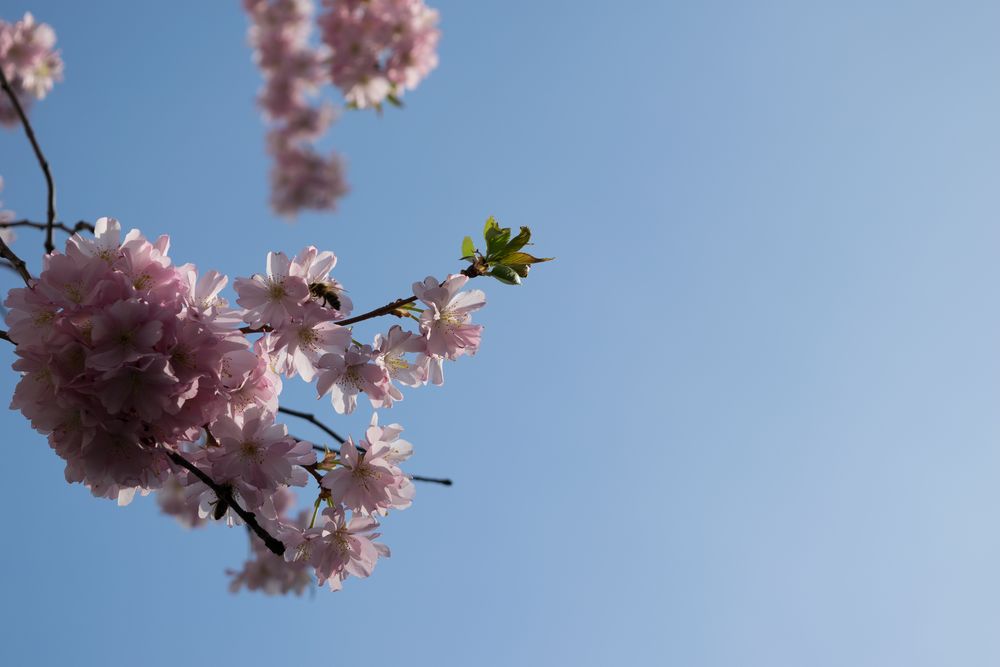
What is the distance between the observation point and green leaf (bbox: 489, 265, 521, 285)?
191cm

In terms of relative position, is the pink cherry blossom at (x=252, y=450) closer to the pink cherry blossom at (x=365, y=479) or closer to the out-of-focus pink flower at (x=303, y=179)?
the pink cherry blossom at (x=365, y=479)

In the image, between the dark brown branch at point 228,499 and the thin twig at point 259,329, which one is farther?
the thin twig at point 259,329

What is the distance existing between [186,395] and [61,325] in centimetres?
31

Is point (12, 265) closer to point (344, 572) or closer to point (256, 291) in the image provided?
point (256, 291)

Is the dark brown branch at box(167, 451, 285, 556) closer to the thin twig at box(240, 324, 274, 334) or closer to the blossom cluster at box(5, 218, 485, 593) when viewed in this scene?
the blossom cluster at box(5, 218, 485, 593)

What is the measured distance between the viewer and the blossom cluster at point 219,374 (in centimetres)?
153

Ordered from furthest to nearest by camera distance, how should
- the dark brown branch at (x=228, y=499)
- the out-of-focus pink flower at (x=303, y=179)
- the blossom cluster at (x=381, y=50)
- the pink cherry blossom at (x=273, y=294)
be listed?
the out-of-focus pink flower at (x=303, y=179) → the blossom cluster at (x=381, y=50) → the pink cherry blossom at (x=273, y=294) → the dark brown branch at (x=228, y=499)

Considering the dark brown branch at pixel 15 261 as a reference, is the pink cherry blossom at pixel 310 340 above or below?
below

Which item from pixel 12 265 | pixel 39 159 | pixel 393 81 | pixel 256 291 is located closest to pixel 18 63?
pixel 393 81

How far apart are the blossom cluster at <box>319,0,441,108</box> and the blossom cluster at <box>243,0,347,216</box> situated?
39 centimetres

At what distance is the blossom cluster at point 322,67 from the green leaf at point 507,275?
209 inches

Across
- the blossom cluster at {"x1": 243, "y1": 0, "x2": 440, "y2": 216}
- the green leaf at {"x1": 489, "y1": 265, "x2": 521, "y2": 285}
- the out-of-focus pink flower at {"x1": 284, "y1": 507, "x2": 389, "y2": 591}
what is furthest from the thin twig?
the blossom cluster at {"x1": 243, "y1": 0, "x2": 440, "y2": 216}

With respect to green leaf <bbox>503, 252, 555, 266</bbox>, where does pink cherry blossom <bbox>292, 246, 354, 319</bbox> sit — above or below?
below

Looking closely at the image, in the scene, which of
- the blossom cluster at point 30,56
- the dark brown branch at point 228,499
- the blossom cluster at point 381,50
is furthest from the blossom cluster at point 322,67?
the dark brown branch at point 228,499
